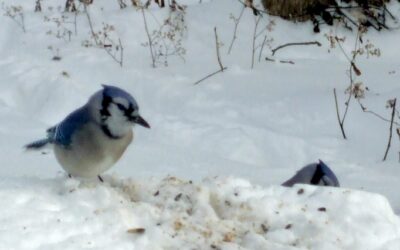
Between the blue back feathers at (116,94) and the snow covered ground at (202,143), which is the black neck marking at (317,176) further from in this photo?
the blue back feathers at (116,94)

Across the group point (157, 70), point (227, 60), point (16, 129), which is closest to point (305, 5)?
point (227, 60)

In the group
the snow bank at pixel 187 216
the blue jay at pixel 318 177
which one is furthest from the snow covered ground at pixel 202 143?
the blue jay at pixel 318 177

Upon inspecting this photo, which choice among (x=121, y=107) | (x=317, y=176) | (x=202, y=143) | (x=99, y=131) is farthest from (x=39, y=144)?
(x=202, y=143)

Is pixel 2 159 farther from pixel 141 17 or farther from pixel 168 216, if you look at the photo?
pixel 141 17

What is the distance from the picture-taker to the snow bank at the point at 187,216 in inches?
136

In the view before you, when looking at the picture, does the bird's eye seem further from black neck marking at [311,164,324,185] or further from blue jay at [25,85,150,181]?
black neck marking at [311,164,324,185]

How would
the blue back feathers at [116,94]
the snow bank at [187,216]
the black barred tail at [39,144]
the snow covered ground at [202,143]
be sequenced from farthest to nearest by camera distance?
the black barred tail at [39,144] < the blue back feathers at [116,94] < the snow covered ground at [202,143] < the snow bank at [187,216]

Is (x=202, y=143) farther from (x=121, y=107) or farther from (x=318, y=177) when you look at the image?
(x=121, y=107)

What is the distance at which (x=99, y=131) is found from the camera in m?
3.85

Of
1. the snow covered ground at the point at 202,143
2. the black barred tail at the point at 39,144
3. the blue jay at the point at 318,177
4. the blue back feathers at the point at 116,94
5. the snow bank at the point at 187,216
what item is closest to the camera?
the snow bank at the point at 187,216

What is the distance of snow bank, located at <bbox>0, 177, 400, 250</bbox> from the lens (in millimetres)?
3443

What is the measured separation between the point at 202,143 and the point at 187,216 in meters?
2.39

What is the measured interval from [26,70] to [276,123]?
1.74 metres

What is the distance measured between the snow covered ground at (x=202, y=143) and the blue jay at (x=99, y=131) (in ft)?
0.30
